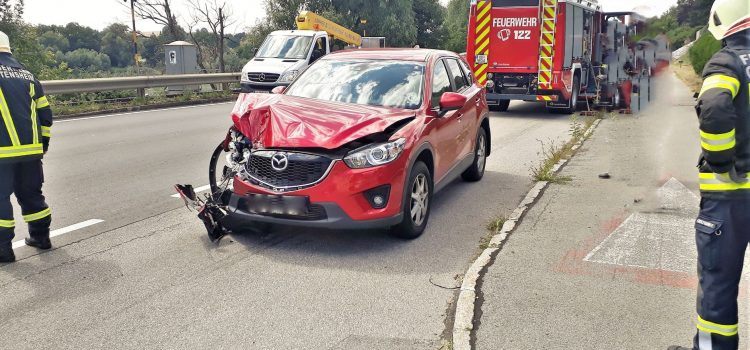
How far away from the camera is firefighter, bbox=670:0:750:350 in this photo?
291 cm

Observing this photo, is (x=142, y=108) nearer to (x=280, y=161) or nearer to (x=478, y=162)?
(x=478, y=162)

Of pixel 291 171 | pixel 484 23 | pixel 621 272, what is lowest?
pixel 621 272

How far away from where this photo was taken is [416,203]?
5.80 metres

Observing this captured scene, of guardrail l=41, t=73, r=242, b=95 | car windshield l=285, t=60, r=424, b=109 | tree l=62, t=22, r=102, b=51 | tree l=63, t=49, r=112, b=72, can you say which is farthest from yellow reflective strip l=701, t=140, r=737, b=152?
tree l=62, t=22, r=102, b=51

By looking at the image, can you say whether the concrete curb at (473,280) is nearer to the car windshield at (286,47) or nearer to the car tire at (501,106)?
the car tire at (501,106)

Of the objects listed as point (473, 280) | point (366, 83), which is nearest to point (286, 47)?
point (366, 83)

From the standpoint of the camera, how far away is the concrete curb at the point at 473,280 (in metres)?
3.78

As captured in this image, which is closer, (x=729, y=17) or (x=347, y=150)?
(x=729, y=17)

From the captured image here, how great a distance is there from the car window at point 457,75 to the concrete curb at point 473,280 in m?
1.49

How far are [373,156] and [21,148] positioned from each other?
2.74 meters

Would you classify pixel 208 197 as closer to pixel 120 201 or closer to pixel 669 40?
pixel 120 201

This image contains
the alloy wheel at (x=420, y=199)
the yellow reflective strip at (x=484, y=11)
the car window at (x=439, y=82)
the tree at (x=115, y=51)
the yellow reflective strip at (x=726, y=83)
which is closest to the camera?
the yellow reflective strip at (x=726, y=83)

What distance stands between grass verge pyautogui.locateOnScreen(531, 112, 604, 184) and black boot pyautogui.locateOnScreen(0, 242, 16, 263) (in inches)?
228

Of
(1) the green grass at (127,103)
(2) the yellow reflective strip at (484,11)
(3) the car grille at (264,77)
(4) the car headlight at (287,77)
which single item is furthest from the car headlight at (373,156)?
(3) the car grille at (264,77)
